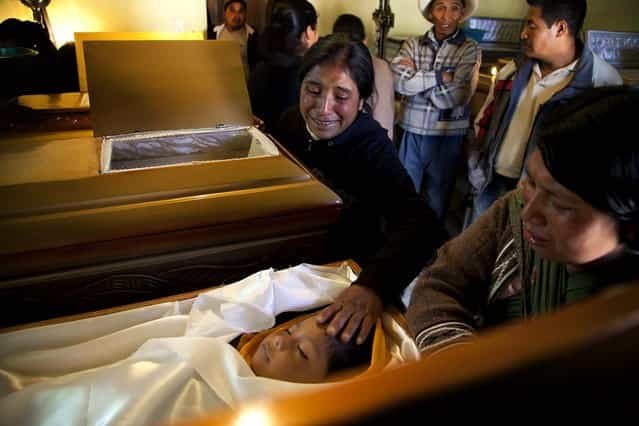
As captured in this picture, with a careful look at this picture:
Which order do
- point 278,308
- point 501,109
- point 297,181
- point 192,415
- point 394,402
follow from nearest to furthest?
point 394,402
point 192,415
point 278,308
point 297,181
point 501,109

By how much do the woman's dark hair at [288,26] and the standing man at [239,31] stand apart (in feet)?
4.08

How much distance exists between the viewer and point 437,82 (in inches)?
105

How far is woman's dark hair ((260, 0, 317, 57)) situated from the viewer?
212cm

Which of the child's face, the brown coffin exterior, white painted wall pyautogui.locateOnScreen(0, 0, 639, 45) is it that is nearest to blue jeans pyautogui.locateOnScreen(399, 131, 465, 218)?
the brown coffin exterior

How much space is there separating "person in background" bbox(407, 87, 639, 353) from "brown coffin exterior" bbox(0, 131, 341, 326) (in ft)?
1.37

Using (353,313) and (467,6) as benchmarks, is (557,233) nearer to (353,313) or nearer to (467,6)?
(353,313)

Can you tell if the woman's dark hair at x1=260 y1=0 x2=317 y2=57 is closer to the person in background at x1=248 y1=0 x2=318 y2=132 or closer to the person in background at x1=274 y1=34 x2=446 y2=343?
the person in background at x1=248 y1=0 x2=318 y2=132

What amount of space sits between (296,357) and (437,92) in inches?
83.8

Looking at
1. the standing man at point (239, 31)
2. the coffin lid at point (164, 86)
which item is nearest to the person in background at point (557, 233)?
the coffin lid at point (164, 86)

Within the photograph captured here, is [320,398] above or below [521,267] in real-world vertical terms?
above

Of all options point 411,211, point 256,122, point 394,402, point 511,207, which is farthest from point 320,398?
point 256,122

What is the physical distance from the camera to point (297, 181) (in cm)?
127

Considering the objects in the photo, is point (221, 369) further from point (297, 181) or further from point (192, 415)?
point (297, 181)

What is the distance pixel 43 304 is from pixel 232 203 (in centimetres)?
50
